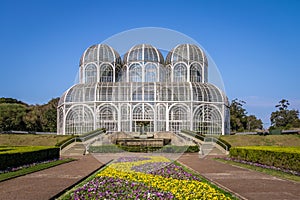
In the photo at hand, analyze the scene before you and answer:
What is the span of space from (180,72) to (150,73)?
5.23 meters

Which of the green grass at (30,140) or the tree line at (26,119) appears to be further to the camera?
the tree line at (26,119)

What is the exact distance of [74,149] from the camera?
35625 mm

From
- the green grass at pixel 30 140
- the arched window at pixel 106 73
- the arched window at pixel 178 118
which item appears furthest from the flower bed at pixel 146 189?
the arched window at pixel 106 73

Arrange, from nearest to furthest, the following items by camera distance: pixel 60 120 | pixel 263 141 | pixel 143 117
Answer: pixel 263 141 → pixel 143 117 → pixel 60 120

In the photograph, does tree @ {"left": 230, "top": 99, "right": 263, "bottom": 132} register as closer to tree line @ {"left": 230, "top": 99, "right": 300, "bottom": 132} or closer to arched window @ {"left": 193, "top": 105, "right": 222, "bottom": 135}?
tree line @ {"left": 230, "top": 99, "right": 300, "bottom": 132}

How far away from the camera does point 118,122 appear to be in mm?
47906

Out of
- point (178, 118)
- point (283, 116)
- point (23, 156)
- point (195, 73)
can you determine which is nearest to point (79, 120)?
point (178, 118)

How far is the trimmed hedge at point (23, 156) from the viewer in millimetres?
18938

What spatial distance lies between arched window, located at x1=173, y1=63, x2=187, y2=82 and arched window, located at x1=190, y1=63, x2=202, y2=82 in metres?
1.22

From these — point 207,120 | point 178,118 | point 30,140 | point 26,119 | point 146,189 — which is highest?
point 26,119

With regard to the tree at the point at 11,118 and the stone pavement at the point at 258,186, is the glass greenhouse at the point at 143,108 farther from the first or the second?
the stone pavement at the point at 258,186

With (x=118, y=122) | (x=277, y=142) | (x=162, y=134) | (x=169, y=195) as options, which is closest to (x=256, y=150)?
(x=169, y=195)

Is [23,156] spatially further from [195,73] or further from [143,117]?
[195,73]

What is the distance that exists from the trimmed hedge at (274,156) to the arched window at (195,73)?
30.3 m
